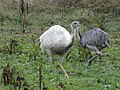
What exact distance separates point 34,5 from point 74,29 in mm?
12577

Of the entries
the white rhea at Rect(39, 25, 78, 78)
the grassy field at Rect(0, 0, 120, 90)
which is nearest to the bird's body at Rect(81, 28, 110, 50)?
the grassy field at Rect(0, 0, 120, 90)

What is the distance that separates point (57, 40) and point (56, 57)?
2737 millimetres

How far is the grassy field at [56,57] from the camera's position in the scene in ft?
34.8

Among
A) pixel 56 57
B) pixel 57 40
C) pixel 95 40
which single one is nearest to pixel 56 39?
pixel 57 40

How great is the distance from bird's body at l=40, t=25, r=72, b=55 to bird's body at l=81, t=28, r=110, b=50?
1694mm

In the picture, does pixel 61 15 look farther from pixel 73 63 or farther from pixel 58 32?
pixel 58 32

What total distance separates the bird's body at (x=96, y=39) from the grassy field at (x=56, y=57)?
54 cm

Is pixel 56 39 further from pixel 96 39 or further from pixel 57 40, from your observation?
pixel 96 39

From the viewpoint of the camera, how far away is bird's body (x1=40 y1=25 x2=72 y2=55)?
11.9m

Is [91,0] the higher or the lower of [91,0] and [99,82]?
the higher

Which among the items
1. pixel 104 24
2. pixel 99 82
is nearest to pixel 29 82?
pixel 99 82

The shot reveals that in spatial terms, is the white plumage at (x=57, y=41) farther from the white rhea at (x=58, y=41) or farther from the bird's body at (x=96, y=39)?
the bird's body at (x=96, y=39)

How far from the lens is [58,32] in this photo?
12031mm

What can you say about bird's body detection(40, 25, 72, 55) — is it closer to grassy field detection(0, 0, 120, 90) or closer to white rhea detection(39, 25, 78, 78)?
white rhea detection(39, 25, 78, 78)
